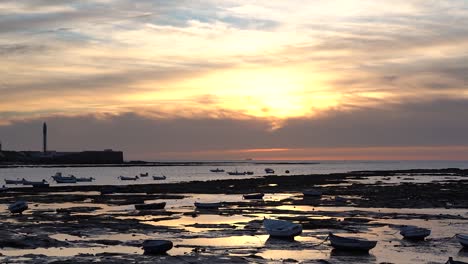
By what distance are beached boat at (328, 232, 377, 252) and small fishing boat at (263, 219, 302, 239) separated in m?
3.43

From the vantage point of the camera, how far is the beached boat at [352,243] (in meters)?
28.3

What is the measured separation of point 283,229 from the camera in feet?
106

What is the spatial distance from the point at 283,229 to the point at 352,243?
4.74 metres

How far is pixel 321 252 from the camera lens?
2877 centimetres

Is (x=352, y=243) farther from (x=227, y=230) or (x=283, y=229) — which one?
(x=227, y=230)

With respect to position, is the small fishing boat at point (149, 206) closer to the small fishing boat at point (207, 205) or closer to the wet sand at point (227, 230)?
the wet sand at point (227, 230)

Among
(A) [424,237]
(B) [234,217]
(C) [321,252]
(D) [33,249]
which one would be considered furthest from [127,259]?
(B) [234,217]

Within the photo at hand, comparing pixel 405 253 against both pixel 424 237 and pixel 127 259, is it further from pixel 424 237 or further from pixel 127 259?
pixel 127 259

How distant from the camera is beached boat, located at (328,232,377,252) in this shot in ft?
92.9

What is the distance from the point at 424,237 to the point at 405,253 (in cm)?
374

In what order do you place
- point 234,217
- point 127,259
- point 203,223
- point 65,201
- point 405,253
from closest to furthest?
point 127,259, point 405,253, point 203,223, point 234,217, point 65,201

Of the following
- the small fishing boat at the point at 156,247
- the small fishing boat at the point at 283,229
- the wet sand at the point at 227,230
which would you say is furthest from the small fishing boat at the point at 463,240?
the small fishing boat at the point at 156,247

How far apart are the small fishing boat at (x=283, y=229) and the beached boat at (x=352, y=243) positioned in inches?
135

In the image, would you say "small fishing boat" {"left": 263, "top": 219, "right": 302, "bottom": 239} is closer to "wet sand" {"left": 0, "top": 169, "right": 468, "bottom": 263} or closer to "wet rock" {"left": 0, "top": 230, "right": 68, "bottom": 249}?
"wet sand" {"left": 0, "top": 169, "right": 468, "bottom": 263}
